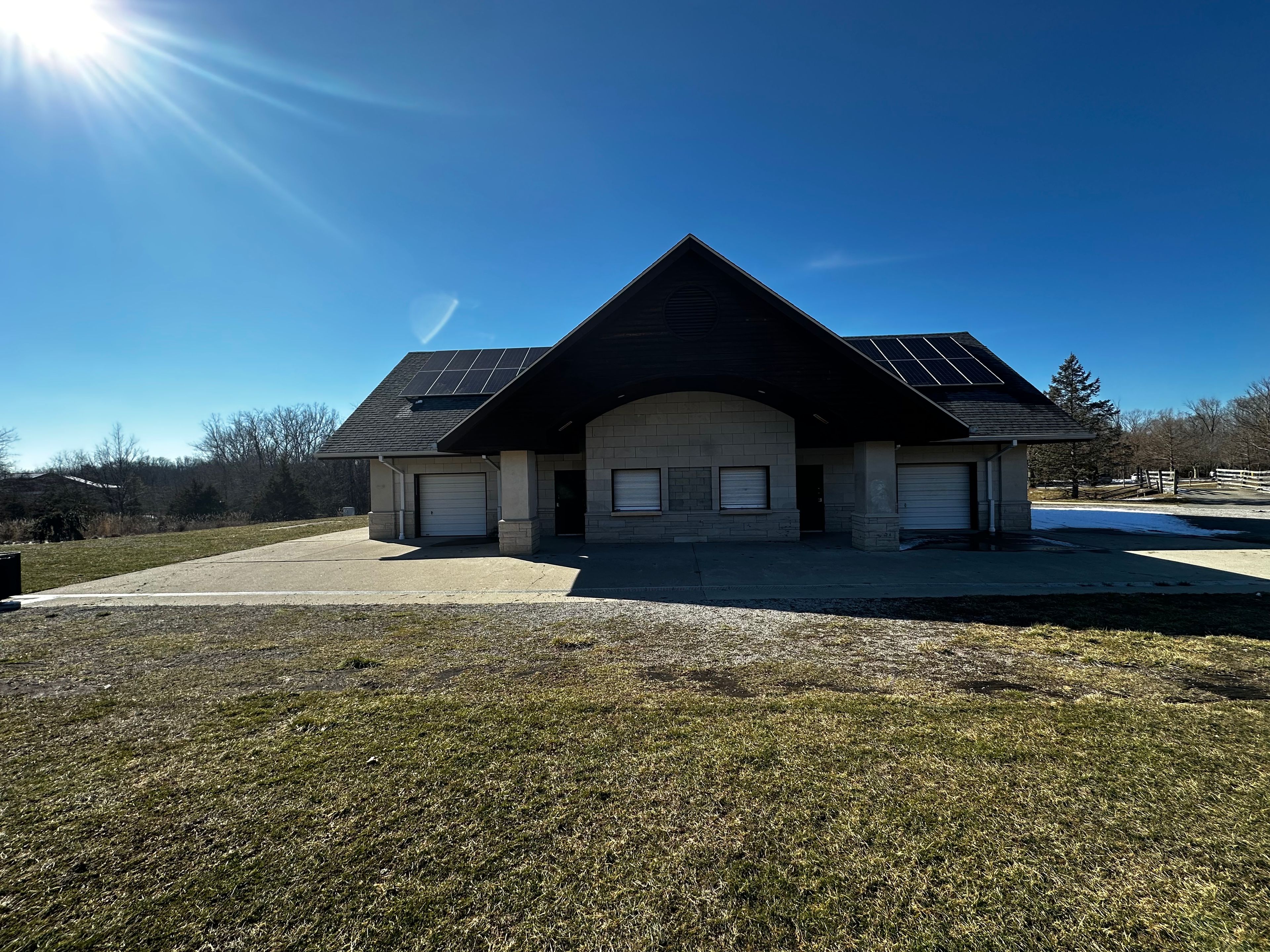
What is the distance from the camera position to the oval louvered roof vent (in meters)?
12.3

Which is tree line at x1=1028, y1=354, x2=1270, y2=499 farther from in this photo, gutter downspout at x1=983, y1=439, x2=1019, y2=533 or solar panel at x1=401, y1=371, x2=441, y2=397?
solar panel at x1=401, y1=371, x2=441, y2=397

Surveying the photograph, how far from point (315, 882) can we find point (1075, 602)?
945 centimetres

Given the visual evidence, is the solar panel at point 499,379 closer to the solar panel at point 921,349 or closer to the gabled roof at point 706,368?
the gabled roof at point 706,368

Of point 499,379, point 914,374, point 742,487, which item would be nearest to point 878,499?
point 742,487

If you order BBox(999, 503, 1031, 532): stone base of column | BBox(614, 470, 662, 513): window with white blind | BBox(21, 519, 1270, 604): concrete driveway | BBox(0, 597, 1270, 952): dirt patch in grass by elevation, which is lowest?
BBox(21, 519, 1270, 604): concrete driveway

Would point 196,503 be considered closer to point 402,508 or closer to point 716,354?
point 402,508

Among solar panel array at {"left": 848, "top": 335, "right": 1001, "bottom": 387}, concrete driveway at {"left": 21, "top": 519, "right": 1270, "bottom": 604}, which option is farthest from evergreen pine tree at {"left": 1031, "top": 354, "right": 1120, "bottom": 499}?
concrete driveway at {"left": 21, "top": 519, "right": 1270, "bottom": 604}

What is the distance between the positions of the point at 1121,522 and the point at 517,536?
2193 centimetres

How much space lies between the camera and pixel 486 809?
→ 2.95 meters

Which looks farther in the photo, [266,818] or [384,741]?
[384,741]

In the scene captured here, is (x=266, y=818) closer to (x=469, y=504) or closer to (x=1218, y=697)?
(x=1218, y=697)

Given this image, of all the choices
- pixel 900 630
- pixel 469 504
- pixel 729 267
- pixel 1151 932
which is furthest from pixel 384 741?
pixel 469 504

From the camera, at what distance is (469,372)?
2162cm

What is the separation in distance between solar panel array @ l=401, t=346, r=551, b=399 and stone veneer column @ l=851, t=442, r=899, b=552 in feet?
38.5
